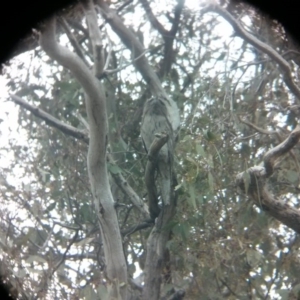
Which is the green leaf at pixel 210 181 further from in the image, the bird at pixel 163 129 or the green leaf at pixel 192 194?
the bird at pixel 163 129

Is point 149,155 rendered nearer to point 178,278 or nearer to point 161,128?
point 161,128

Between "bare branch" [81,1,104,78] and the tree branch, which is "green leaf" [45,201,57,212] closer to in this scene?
"bare branch" [81,1,104,78]

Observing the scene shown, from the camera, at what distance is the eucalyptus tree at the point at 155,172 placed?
5074 millimetres

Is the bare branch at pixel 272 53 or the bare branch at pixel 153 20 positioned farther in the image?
the bare branch at pixel 153 20

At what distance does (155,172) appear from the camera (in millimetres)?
5422

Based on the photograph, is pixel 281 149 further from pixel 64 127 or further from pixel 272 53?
pixel 64 127

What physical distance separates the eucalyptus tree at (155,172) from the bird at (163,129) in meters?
0.01

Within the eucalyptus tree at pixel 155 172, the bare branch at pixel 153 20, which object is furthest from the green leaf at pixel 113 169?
the bare branch at pixel 153 20

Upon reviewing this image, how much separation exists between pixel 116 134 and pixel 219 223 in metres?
1.39

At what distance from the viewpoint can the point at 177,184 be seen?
548cm

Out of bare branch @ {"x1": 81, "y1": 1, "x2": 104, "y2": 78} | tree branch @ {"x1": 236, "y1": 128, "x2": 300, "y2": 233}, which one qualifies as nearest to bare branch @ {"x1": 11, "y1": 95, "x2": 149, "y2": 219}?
bare branch @ {"x1": 81, "y1": 1, "x2": 104, "y2": 78}

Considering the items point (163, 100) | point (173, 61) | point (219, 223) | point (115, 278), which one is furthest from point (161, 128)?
point (173, 61)

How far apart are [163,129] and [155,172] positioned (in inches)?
16.7

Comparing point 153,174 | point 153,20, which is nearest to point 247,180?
point 153,174
